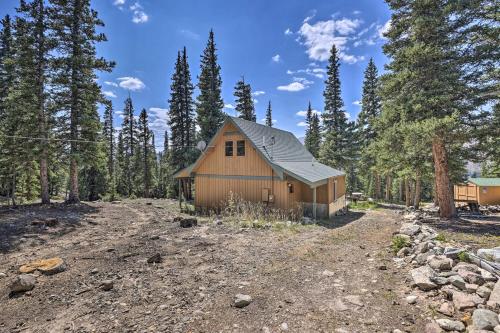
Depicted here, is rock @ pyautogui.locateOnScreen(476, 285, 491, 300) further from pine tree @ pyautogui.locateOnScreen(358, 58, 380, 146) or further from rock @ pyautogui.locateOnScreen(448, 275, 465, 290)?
pine tree @ pyautogui.locateOnScreen(358, 58, 380, 146)

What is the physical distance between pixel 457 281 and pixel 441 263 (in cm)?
75

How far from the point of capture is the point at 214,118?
26625 millimetres

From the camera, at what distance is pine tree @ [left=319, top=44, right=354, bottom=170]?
101ft

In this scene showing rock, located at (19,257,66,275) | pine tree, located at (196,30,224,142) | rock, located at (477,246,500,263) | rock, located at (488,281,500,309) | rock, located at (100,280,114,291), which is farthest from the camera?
→ pine tree, located at (196,30,224,142)

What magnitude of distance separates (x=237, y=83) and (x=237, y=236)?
1041 inches

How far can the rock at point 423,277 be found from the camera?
4.73m

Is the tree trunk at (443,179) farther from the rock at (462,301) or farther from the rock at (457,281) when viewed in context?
the rock at (462,301)

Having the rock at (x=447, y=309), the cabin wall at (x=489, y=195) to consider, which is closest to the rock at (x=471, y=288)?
the rock at (x=447, y=309)

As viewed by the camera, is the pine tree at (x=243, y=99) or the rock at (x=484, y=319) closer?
the rock at (x=484, y=319)

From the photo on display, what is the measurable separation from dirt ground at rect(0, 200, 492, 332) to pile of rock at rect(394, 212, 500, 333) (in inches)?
12.4

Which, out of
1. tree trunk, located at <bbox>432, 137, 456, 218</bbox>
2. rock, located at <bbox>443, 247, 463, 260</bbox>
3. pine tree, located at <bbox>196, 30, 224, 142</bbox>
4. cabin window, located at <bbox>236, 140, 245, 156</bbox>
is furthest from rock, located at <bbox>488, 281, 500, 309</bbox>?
pine tree, located at <bbox>196, 30, 224, 142</bbox>

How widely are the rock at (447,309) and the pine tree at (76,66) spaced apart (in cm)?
1942

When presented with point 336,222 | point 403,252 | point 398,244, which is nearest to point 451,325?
point 403,252

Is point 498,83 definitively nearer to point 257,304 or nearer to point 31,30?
point 257,304
